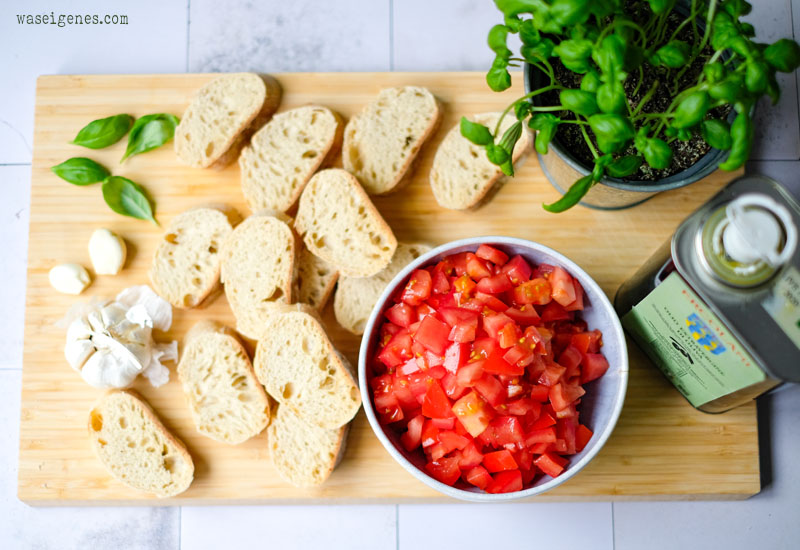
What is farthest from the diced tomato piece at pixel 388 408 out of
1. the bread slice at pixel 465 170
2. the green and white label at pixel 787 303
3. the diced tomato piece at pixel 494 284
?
the green and white label at pixel 787 303

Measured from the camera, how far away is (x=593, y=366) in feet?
4.74

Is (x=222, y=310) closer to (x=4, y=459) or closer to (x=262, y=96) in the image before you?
(x=262, y=96)

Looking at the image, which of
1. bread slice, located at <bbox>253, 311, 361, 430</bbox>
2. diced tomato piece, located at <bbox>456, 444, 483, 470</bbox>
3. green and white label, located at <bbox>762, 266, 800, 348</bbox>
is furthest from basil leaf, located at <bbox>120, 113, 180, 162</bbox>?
green and white label, located at <bbox>762, 266, 800, 348</bbox>

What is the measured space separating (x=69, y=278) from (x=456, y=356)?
107cm

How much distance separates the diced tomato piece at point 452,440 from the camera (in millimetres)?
1403

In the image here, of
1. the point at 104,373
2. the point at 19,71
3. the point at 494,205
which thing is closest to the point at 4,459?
the point at 104,373

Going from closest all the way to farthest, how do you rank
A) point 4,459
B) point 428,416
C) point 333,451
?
point 428,416 < point 333,451 < point 4,459

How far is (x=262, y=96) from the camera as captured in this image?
1.68 meters

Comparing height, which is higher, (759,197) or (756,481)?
(759,197)

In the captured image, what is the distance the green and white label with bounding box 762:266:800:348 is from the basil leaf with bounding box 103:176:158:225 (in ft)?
4.86

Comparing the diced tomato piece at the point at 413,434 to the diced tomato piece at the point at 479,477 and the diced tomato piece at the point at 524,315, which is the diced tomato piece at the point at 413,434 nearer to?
the diced tomato piece at the point at 479,477

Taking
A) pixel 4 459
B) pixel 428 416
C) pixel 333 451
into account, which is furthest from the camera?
pixel 4 459

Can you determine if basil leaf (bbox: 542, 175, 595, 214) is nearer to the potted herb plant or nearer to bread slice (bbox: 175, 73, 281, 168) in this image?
the potted herb plant

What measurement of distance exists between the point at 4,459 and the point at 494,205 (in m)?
1.57
